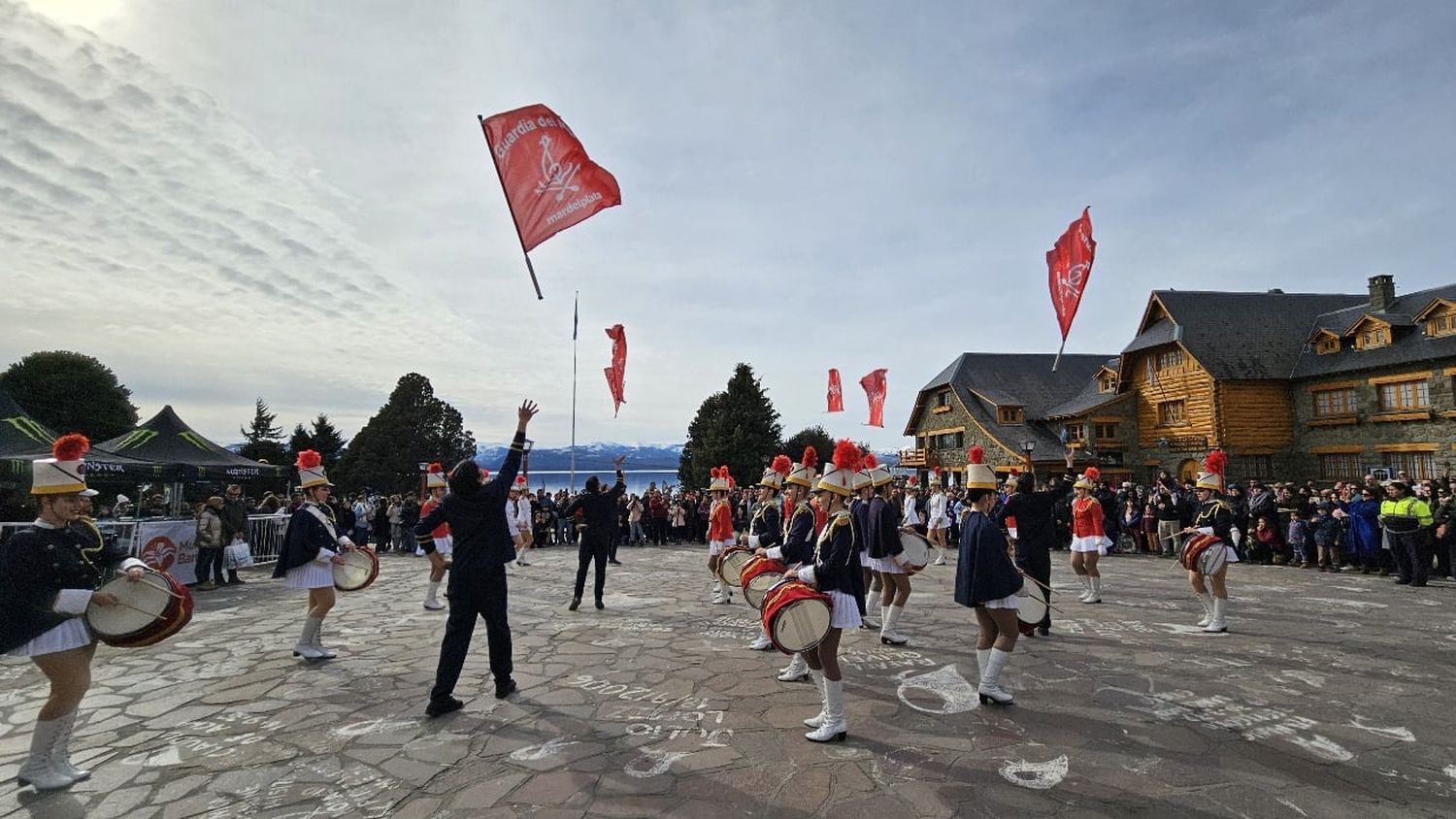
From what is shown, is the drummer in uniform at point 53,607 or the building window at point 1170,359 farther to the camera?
the building window at point 1170,359

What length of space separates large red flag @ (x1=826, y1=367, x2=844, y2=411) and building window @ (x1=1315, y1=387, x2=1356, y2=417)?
81.0ft

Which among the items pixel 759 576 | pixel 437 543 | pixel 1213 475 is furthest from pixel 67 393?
pixel 1213 475

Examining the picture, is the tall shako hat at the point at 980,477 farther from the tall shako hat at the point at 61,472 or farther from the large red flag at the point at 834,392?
the large red flag at the point at 834,392

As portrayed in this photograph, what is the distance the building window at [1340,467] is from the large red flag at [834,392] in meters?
25.0

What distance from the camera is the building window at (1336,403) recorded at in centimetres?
2866

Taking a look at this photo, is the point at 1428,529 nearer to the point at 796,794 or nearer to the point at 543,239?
the point at 796,794

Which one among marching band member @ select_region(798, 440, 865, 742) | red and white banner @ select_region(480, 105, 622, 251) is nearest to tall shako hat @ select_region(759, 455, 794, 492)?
marching band member @ select_region(798, 440, 865, 742)

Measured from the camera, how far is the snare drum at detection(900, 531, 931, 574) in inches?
334

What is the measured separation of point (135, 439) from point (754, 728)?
23414 mm

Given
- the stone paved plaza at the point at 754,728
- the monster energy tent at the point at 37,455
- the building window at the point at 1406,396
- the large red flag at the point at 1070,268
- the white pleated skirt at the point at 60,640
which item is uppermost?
the large red flag at the point at 1070,268

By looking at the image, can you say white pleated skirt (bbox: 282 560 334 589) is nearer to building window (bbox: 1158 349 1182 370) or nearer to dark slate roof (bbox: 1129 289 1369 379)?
dark slate roof (bbox: 1129 289 1369 379)

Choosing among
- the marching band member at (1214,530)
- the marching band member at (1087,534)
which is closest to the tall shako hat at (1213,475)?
the marching band member at (1214,530)

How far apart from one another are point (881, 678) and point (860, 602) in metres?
1.47

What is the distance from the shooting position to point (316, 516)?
784cm
